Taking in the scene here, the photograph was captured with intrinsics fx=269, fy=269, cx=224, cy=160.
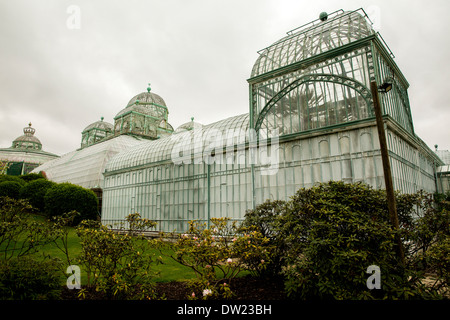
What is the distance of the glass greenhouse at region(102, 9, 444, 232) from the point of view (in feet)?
38.0

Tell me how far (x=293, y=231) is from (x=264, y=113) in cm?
842

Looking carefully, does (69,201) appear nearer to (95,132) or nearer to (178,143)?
(178,143)

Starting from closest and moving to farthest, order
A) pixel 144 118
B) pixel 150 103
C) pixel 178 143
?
pixel 178 143, pixel 144 118, pixel 150 103

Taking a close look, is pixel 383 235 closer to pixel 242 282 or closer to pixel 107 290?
pixel 242 282

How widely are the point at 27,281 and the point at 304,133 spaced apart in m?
11.2

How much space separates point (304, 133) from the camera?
41.6ft

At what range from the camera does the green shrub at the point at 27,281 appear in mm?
5219

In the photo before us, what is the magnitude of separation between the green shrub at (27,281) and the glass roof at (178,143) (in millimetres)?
11143

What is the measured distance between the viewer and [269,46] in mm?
15719

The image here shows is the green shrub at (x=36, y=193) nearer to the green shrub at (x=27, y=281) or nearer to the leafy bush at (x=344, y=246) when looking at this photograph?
the green shrub at (x=27, y=281)

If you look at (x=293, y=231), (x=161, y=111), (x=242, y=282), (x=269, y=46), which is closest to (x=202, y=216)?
(x=242, y=282)

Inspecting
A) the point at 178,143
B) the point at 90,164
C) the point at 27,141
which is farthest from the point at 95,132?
the point at 27,141

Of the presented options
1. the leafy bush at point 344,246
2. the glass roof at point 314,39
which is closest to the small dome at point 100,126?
the glass roof at point 314,39

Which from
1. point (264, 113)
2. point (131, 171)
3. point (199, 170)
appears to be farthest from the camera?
point (131, 171)
